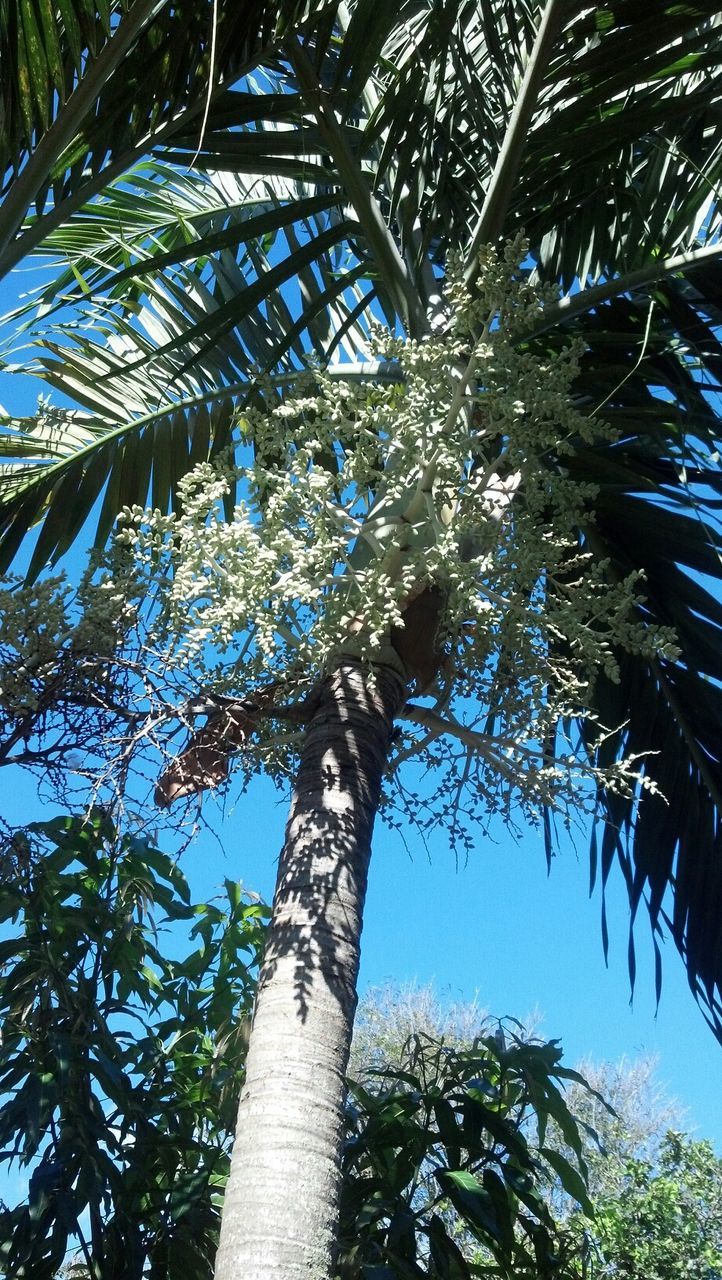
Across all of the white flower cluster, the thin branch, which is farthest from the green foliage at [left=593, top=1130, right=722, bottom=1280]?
the thin branch

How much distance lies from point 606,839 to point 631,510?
1064mm

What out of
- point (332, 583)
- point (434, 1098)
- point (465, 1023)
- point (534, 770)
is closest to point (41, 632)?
point (332, 583)

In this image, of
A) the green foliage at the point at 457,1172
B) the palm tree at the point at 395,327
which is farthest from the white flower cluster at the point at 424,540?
the green foliage at the point at 457,1172

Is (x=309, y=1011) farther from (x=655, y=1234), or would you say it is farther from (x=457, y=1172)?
(x=655, y=1234)

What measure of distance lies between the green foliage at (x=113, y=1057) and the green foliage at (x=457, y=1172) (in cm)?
37

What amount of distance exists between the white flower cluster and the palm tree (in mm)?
161

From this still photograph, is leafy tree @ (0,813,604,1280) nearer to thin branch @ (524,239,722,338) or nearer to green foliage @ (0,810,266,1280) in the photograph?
green foliage @ (0,810,266,1280)

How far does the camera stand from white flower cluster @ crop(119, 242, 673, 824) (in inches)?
90.7

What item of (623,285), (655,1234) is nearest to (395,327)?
(623,285)

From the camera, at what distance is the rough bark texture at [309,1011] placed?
68.2 inches

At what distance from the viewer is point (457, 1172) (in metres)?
2.45

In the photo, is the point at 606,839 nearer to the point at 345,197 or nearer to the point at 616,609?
the point at 616,609

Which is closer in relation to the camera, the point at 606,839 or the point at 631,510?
the point at 631,510

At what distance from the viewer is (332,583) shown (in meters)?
2.40
